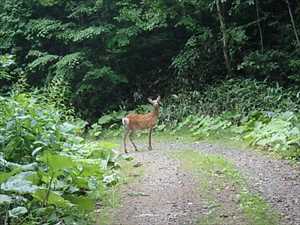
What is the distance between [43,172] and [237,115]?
9.71 metres

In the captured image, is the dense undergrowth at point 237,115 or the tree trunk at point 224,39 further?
the tree trunk at point 224,39

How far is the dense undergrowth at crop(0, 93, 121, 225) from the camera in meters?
5.41

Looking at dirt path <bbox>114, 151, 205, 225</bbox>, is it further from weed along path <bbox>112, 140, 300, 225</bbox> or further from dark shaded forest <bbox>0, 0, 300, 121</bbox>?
dark shaded forest <bbox>0, 0, 300, 121</bbox>

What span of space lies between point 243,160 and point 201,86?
9.49m

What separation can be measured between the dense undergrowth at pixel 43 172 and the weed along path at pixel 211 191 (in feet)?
1.61

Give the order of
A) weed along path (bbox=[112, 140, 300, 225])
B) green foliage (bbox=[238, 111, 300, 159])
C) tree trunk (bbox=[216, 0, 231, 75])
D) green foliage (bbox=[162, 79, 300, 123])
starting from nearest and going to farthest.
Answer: weed along path (bbox=[112, 140, 300, 225]) < green foliage (bbox=[238, 111, 300, 159]) < green foliage (bbox=[162, 79, 300, 123]) < tree trunk (bbox=[216, 0, 231, 75])

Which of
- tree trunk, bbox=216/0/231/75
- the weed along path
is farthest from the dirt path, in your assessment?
tree trunk, bbox=216/0/231/75

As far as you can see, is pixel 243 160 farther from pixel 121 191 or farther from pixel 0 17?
pixel 0 17

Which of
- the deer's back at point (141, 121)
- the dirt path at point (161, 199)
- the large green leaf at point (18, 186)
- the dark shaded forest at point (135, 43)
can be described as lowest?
the dirt path at point (161, 199)

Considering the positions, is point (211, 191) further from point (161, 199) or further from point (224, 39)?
point (224, 39)

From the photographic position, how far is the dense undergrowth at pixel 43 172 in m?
5.41

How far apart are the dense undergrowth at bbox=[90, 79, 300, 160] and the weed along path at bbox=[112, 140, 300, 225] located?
2.96 ft

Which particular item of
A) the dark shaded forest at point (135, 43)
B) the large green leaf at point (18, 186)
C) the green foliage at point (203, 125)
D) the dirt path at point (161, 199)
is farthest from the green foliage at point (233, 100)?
the large green leaf at point (18, 186)

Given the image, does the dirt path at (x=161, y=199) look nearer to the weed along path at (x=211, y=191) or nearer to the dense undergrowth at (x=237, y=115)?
the weed along path at (x=211, y=191)
